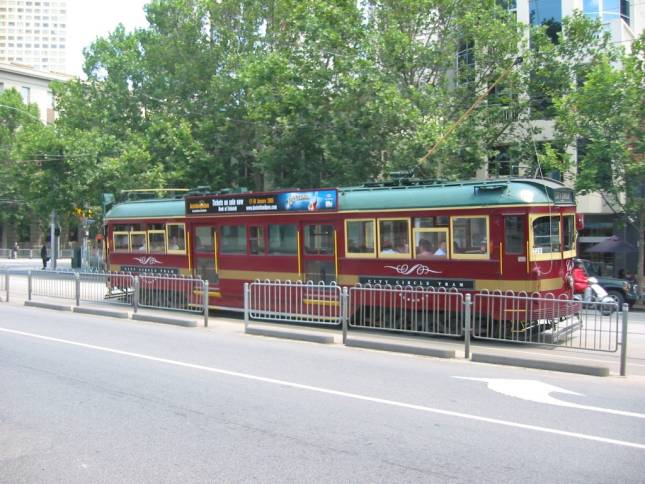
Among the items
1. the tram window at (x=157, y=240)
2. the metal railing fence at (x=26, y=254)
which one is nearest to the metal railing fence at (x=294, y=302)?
the tram window at (x=157, y=240)

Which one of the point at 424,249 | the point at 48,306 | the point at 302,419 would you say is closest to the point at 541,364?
the point at 424,249

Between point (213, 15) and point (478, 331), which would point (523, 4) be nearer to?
point (213, 15)

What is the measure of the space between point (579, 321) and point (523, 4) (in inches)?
951

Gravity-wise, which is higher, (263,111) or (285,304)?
(263,111)

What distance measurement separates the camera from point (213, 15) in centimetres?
3188

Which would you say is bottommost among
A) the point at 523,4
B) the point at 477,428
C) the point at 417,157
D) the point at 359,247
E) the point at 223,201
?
the point at 477,428

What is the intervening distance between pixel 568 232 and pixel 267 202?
709 cm

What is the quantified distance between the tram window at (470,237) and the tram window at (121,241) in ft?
35.4

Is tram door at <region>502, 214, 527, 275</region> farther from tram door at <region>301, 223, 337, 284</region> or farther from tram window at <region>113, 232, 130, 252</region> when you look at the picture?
tram window at <region>113, 232, 130, 252</region>

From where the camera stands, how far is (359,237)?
14711 mm

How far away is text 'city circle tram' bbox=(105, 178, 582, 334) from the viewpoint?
12.6 m

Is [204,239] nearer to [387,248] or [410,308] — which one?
[387,248]

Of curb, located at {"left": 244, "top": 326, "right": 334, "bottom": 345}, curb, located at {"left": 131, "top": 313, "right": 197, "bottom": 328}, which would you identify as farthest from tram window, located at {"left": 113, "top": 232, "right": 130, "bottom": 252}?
curb, located at {"left": 244, "top": 326, "right": 334, "bottom": 345}

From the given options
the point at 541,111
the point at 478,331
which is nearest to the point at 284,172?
the point at 541,111
